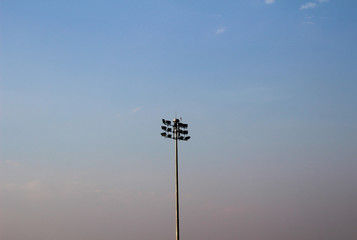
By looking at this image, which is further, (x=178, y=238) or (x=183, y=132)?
(x=183, y=132)

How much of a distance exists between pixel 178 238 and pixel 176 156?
26.0 ft

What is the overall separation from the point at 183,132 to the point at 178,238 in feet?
36.1

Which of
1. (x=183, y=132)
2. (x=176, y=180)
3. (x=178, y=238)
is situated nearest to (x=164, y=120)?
(x=183, y=132)

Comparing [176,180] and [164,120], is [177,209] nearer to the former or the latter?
[176,180]

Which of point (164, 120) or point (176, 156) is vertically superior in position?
point (164, 120)

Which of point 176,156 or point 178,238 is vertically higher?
point 176,156

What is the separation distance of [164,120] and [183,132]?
2.36m

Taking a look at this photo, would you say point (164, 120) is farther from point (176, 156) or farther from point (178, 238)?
point (178, 238)

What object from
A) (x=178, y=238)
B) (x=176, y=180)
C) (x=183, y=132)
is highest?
(x=183, y=132)

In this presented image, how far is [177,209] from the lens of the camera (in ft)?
152

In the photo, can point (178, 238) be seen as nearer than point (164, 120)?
Yes

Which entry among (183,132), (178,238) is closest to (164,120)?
(183,132)

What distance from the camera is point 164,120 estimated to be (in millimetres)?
50031

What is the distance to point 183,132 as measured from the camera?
5044 cm
